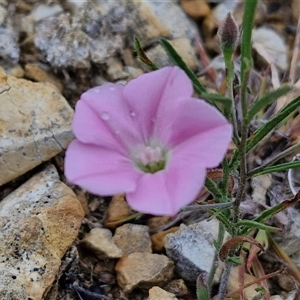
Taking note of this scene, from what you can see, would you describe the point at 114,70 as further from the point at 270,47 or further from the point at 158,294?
the point at 158,294

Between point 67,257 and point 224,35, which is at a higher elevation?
point 224,35

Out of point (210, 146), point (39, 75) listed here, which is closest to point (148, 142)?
point (210, 146)

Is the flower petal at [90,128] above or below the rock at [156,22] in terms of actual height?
above

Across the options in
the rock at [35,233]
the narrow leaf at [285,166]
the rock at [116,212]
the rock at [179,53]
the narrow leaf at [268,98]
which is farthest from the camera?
the rock at [179,53]

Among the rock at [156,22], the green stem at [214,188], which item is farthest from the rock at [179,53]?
the green stem at [214,188]

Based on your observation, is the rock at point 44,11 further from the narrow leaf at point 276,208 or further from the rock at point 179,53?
the narrow leaf at point 276,208

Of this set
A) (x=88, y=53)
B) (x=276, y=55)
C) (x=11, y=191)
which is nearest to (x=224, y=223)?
(x=11, y=191)

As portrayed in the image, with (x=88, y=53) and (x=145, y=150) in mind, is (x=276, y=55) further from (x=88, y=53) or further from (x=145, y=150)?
(x=145, y=150)

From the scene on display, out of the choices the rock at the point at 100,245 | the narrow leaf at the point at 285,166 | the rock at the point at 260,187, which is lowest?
the rock at the point at 260,187

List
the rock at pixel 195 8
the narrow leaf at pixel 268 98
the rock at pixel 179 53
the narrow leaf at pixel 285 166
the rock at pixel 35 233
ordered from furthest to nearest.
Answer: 1. the rock at pixel 195 8
2. the rock at pixel 179 53
3. the rock at pixel 35 233
4. the narrow leaf at pixel 285 166
5. the narrow leaf at pixel 268 98
